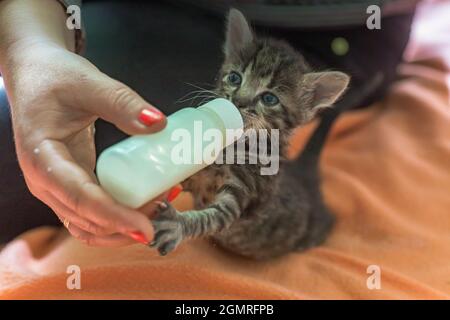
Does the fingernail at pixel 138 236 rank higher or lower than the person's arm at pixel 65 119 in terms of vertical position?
lower

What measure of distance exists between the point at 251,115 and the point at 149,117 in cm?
26

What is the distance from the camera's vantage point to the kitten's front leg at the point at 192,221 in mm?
797

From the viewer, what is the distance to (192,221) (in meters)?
0.86

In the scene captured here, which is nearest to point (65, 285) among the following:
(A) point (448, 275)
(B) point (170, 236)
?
(B) point (170, 236)

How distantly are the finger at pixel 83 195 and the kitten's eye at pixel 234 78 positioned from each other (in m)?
0.35

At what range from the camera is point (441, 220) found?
52.6 inches

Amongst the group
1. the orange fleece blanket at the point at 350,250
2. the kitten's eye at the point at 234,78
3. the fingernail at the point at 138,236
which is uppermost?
the kitten's eye at the point at 234,78

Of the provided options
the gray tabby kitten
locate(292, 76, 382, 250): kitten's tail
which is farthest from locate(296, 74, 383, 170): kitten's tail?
the gray tabby kitten

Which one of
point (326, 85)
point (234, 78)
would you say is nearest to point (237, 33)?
point (234, 78)

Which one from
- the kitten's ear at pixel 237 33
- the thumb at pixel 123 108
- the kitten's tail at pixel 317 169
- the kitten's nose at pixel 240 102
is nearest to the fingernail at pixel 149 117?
the thumb at pixel 123 108

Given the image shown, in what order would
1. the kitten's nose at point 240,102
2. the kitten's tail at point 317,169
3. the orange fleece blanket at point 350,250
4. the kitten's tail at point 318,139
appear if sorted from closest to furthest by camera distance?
1. the kitten's nose at point 240,102
2. the orange fleece blanket at point 350,250
3. the kitten's tail at point 317,169
4. the kitten's tail at point 318,139

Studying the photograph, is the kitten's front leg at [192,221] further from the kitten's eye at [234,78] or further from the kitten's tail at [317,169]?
the kitten's tail at [317,169]

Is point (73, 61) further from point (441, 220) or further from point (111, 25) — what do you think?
point (441, 220)
